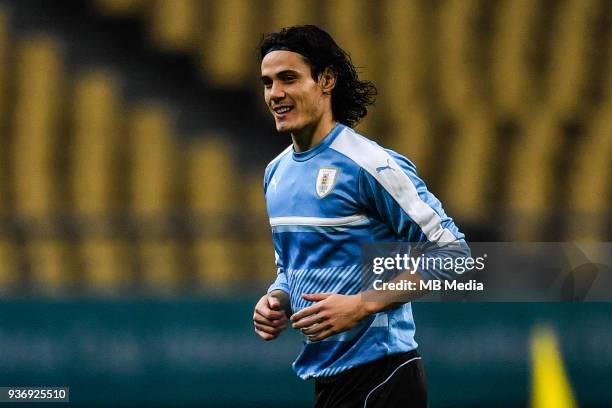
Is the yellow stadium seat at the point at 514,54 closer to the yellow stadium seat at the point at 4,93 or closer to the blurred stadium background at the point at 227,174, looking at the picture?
the blurred stadium background at the point at 227,174

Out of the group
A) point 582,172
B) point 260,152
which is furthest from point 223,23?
point 582,172

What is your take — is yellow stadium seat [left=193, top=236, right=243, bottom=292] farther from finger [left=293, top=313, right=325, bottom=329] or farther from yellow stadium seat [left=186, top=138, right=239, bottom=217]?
finger [left=293, top=313, right=325, bottom=329]

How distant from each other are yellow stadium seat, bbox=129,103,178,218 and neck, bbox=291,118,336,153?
2.59m

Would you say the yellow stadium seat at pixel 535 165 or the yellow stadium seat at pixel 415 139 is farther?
the yellow stadium seat at pixel 415 139

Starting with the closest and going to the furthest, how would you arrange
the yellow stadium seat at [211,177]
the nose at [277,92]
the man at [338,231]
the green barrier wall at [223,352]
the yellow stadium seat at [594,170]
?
1. the man at [338,231]
2. the nose at [277,92]
3. the green barrier wall at [223,352]
4. the yellow stadium seat at [594,170]
5. the yellow stadium seat at [211,177]

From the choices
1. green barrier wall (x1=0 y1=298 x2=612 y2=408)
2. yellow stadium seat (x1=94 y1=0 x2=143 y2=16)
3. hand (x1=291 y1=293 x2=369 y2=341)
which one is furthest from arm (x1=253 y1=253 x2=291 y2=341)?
yellow stadium seat (x1=94 y1=0 x2=143 y2=16)

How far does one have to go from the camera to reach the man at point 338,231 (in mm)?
2055

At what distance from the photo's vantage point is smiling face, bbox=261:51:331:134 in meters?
2.18

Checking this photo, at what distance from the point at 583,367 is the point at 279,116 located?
232 centimetres

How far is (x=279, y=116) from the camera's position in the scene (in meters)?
2.19

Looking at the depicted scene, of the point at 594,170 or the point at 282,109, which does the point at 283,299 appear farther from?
the point at 594,170

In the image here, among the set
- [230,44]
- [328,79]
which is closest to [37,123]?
[230,44]

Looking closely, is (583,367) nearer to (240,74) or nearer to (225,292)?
(225,292)

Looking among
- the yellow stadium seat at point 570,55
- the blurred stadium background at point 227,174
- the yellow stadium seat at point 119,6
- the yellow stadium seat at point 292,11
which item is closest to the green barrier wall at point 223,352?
the blurred stadium background at point 227,174
